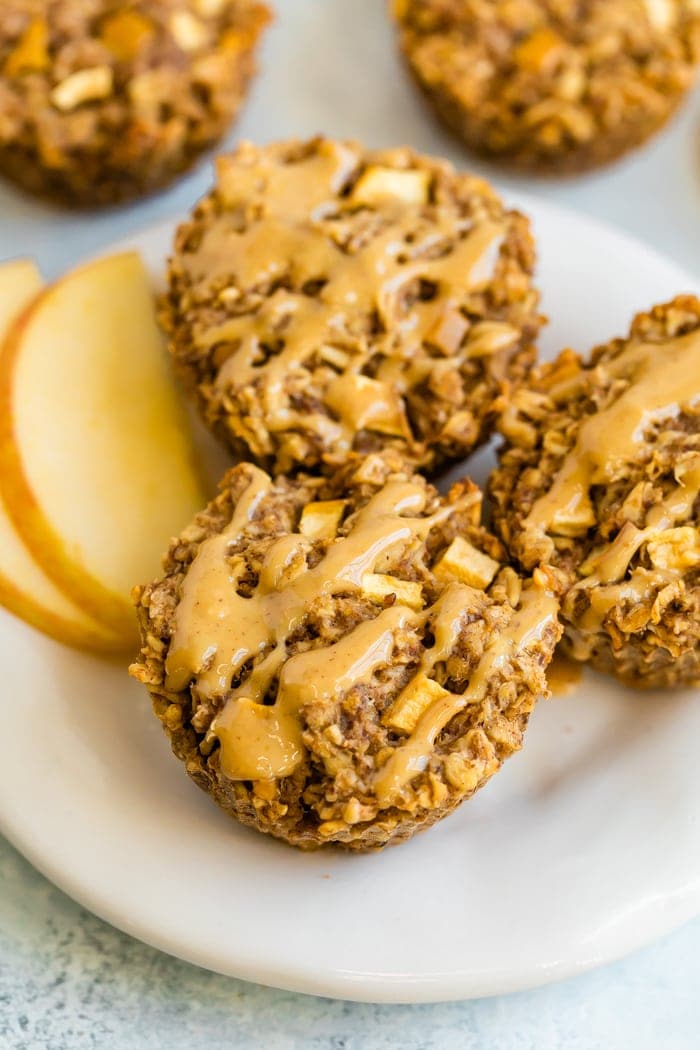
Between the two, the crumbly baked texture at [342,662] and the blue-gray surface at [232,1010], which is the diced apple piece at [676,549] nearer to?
the crumbly baked texture at [342,662]

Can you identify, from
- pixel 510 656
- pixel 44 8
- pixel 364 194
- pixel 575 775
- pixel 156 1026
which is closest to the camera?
pixel 510 656

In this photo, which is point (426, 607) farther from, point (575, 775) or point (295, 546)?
point (575, 775)

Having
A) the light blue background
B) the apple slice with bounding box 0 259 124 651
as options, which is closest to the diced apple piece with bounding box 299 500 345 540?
the apple slice with bounding box 0 259 124 651

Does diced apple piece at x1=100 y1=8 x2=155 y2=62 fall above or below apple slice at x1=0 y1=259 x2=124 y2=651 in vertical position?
above

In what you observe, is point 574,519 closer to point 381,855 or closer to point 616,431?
point 616,431

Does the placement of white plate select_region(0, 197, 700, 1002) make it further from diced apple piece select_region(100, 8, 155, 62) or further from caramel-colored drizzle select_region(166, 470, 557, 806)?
diced apple piece select_region(100, 8, 155, 62)

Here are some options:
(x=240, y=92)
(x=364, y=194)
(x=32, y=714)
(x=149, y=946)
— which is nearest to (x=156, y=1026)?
(x=149, y=946)
